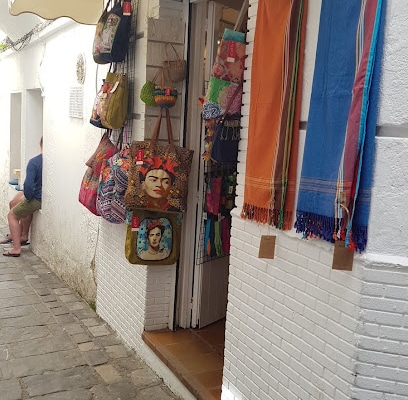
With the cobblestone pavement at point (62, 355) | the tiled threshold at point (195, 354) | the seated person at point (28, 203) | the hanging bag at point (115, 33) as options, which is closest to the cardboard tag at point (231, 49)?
the hanging bag at point (115, 33)

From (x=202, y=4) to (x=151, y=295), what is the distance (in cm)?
238

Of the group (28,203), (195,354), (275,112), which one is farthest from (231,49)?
(28,203)

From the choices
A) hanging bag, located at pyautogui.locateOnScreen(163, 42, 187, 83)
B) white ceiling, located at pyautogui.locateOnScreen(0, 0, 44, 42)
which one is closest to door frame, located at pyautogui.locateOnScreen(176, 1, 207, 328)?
hanging bag, located at pyautogui.locateOnScreen(163, 42, 187, 83)

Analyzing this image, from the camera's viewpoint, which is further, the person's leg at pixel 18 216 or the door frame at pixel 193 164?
the person's leg at pixel 18 216

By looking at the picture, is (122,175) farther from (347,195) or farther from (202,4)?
(347,195)

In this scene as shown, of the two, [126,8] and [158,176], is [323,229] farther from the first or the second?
[126,8]

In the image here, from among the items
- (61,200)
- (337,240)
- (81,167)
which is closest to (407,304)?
(337,240)

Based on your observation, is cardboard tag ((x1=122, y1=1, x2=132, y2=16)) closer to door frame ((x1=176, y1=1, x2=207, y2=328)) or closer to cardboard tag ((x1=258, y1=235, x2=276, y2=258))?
door frame ((x1=176, y1=1, x2=207, y2=328))

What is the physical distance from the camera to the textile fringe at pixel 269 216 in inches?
112

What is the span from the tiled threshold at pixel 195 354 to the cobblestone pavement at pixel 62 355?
0.79 feet

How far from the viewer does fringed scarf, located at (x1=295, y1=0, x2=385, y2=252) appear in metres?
2.31

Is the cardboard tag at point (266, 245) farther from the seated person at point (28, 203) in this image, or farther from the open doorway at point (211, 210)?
the seated person at point (28, 203)

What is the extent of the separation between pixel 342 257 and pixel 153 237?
210 centimetres

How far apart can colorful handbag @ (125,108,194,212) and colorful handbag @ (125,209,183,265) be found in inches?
9.4
